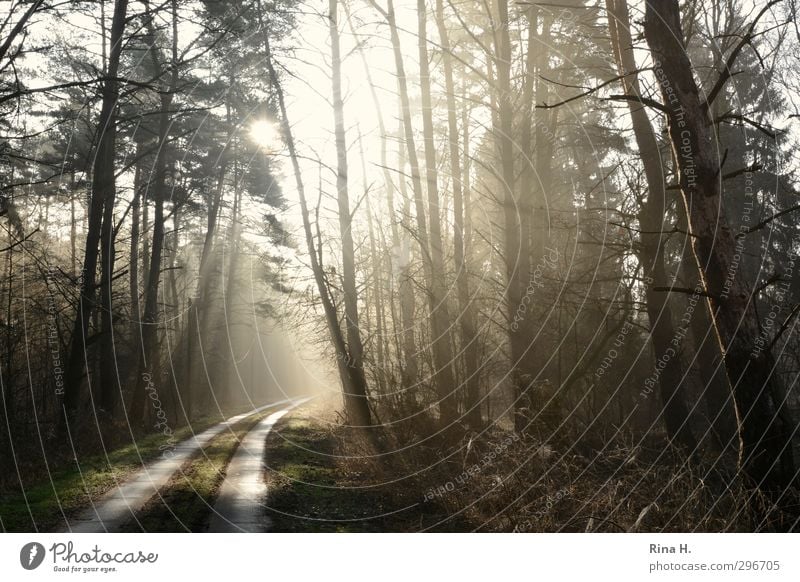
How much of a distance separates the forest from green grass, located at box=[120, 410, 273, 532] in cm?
8

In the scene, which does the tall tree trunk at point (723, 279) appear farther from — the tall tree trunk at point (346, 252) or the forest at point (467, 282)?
the tall tree trunk at point (346, 252)

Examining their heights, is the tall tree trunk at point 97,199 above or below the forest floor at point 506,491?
above

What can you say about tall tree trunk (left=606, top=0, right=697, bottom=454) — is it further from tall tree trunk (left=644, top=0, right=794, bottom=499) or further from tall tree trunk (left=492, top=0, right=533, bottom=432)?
tall tree trunk (left=644, top=0, right=794, bottom=499)

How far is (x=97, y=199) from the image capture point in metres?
10.3

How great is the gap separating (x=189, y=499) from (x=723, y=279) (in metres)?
7.64

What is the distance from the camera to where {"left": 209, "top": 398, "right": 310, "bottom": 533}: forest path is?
739 centimetres

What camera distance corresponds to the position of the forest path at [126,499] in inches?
264

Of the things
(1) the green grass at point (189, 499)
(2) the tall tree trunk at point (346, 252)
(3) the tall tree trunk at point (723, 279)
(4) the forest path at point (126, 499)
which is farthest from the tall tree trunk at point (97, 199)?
(3) the tall tree trunk at point (723, 279)

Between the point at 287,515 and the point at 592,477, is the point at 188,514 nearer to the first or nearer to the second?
the point at 287,515

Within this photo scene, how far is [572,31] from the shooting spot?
43.6 ft

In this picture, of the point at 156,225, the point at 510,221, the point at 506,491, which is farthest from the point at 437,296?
the point at 156,225
